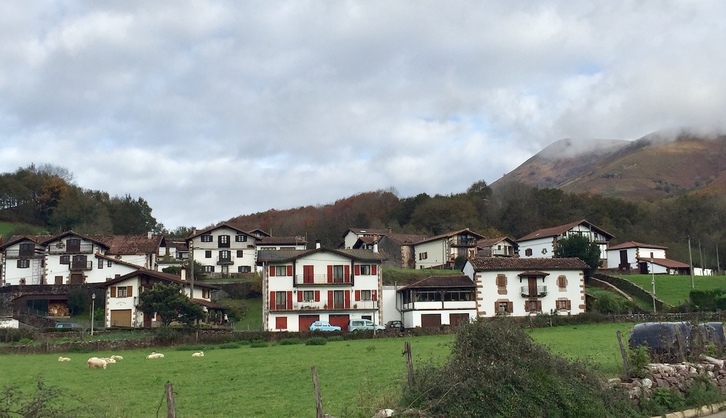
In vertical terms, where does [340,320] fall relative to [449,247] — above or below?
below

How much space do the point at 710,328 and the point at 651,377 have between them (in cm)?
548

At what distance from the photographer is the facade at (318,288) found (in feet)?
204

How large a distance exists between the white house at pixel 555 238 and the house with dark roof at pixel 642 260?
168cm

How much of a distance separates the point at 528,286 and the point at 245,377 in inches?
1631

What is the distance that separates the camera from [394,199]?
13588 cm

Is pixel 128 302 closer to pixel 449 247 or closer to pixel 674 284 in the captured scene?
pixel 449 247

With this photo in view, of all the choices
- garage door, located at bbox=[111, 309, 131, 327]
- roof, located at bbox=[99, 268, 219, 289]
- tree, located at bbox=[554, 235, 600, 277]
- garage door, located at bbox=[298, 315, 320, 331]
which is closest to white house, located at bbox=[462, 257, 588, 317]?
tree, located at bbox=[554, 235, 600, 277]

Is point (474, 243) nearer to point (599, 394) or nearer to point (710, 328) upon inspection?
point (710, 328)

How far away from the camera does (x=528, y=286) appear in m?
62.1

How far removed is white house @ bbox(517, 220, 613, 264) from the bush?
7346cm

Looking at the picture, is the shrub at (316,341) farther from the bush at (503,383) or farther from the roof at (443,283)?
the bush at (503,383)

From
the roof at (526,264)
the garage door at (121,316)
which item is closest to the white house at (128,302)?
the garage door at (121,316)

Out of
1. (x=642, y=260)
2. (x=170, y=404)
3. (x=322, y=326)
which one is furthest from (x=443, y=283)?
(x=170, y=404)

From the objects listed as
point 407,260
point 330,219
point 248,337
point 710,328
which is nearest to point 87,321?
point 248,337
